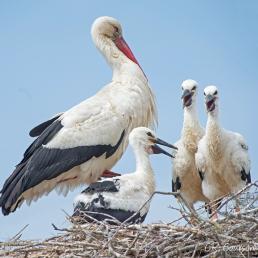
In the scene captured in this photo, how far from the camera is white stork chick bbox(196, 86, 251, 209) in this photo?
11461mm

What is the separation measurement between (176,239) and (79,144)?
3829 mm

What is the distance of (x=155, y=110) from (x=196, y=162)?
1026 mm

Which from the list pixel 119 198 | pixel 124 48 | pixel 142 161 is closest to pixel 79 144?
pixel 142 161

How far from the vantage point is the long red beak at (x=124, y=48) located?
12.8m

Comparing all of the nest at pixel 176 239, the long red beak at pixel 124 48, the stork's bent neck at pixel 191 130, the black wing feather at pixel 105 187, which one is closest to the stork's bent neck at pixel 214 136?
the stork's bent neck at pixel 191 130

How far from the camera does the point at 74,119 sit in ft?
38.4

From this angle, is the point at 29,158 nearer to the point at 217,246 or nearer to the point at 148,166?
the point at 148,166

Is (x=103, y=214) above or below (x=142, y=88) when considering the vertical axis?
below

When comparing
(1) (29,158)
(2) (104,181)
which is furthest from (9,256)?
(1) (29,158)

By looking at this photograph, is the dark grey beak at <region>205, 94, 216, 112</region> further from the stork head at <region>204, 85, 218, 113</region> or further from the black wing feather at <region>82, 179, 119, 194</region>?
the black wing feather at <region>82, 179, 119, 194</region>

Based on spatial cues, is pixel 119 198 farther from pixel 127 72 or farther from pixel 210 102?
pixel 127 72

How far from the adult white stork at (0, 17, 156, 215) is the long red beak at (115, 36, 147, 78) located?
0.67 m

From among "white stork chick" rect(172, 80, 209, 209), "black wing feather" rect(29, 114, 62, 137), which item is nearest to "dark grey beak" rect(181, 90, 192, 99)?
"white stork chick" rect(172, 80, 209, 209)

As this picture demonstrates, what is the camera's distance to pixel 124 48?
12.8m
